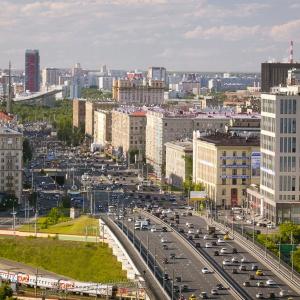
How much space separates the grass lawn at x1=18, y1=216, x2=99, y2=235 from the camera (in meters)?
47.3

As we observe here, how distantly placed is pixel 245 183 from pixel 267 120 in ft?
21.3

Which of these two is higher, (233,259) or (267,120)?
(267,120)

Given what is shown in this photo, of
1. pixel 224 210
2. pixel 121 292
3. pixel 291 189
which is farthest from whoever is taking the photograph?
pixel 224 210

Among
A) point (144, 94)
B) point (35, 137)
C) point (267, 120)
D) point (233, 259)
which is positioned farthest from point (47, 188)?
point (144, 94)

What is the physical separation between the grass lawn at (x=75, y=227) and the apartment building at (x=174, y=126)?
25150mm

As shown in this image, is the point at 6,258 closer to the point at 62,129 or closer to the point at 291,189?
the point at 291,189

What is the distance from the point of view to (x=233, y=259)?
38.8m

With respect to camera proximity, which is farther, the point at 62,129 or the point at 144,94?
the point at 144,94

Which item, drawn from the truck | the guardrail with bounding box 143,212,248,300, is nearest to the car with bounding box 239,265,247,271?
the guardrail with bounding box 143,212,248,300

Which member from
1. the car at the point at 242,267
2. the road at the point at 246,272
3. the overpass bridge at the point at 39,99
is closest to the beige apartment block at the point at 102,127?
the road at the point at 246,272

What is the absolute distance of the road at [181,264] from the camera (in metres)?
34.2

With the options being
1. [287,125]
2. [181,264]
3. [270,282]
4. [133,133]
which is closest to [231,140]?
[287,125]

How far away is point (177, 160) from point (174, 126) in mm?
8967

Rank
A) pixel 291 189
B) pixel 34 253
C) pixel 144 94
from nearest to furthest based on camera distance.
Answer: pixel 34 253
pixel 291 189
pixel 144 94
